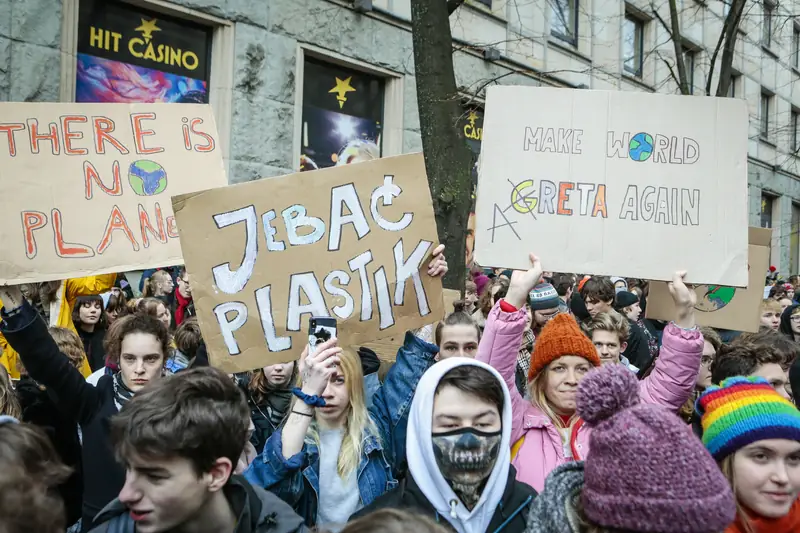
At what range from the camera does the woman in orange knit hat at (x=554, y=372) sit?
2.86 meters

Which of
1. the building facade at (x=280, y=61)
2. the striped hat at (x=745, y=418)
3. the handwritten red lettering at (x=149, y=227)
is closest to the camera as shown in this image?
the striped hat at (x=745, y=418)

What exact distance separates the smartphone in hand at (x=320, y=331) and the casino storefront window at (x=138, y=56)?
685cm

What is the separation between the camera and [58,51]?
8055mm

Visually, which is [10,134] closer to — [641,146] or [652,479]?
[641,146]

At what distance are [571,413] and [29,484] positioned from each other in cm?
208

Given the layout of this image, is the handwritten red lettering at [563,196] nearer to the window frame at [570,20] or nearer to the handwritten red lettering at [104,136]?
the handwritten red lettering at [104,136]

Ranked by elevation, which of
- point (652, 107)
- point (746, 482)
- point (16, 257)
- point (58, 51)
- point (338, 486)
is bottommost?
point (338, 486)

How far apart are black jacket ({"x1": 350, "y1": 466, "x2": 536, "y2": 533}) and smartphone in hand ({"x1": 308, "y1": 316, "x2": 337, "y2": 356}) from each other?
A: 0.60 meters

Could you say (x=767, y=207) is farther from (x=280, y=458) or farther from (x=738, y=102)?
(x=280, y=458)

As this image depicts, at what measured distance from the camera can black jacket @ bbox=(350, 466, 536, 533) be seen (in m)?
2.24

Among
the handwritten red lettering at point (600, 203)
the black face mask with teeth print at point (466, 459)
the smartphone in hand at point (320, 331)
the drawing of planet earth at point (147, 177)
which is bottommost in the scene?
the black face mask with teeth print at point (466, 459)

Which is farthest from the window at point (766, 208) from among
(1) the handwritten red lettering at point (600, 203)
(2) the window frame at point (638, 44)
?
(1) the handwritten red lettering at point (600, 203)

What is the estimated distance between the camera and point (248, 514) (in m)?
2.04

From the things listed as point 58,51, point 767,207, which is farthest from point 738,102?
point 767,207
